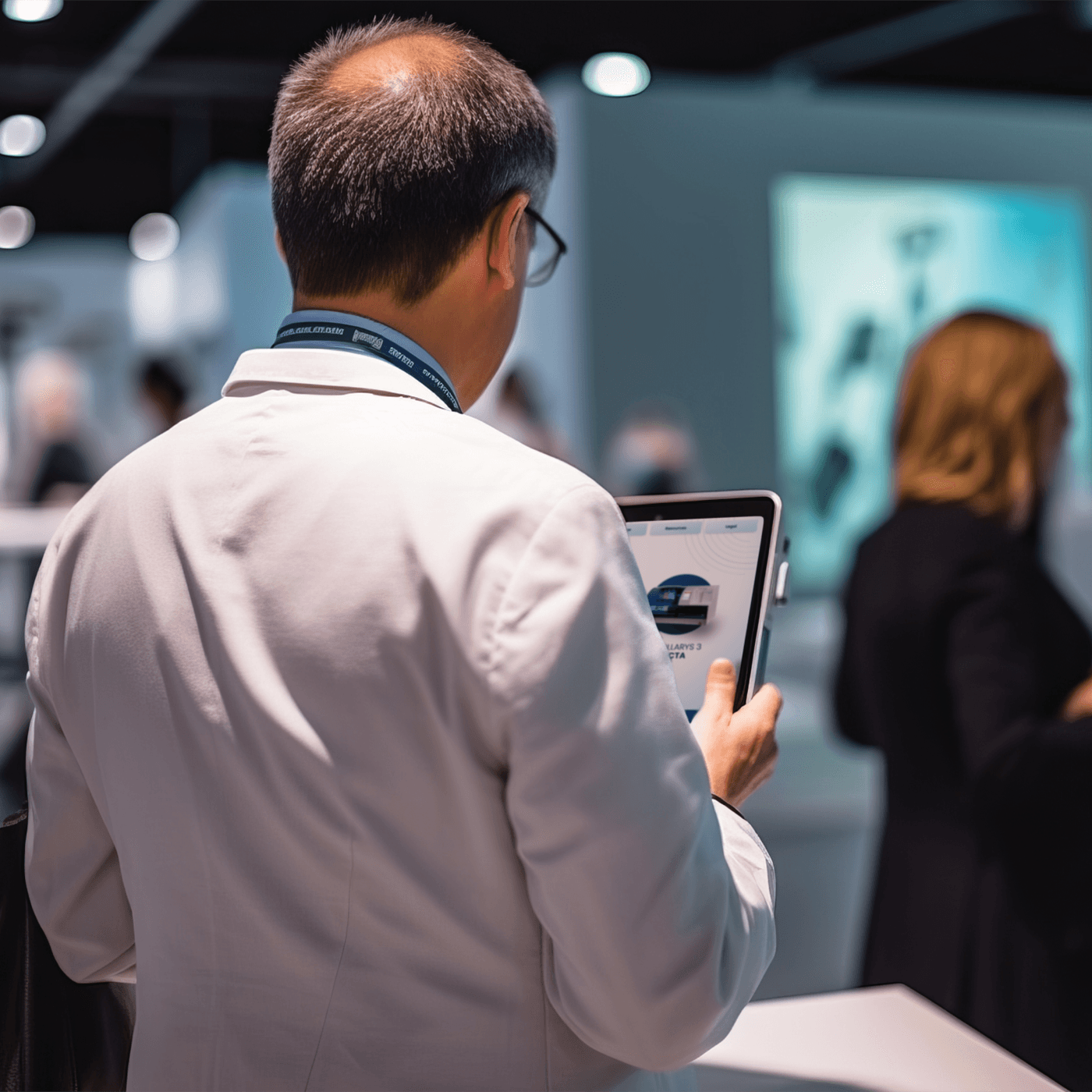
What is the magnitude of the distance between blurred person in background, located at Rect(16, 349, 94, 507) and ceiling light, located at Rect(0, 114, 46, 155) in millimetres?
3066

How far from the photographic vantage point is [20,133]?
9.43 meters

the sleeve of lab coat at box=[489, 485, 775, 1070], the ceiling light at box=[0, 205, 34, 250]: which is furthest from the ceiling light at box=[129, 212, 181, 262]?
the sleeve of lab coat at box=[489, 485, 775, 1070]

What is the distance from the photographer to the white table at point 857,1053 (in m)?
1.25

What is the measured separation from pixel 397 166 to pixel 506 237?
9 cm

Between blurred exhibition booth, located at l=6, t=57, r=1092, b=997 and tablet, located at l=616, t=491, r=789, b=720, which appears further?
blurred exhibition booth, located at l=6, t=57, r=1092, b=997

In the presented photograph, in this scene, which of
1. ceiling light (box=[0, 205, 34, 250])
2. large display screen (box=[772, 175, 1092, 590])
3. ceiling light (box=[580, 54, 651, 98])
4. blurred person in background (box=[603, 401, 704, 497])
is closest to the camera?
blurred person in background (box=[603, 401, 704, 497])

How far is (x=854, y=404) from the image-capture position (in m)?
7.36

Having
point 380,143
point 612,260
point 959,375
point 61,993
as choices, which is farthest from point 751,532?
point 612,260

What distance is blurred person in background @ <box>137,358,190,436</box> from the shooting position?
18.2ft

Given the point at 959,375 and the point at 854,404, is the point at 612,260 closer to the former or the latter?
the point at 854,404

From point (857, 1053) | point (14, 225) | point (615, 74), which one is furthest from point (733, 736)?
point (14, 225)

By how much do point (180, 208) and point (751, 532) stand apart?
521 inches

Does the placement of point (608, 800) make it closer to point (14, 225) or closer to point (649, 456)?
point (649, 456)

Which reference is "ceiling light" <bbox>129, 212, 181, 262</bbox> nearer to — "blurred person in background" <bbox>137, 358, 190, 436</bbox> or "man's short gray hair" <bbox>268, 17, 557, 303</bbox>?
"blurred person in background" <bbox>137, 358, 190, 436</bbox>
